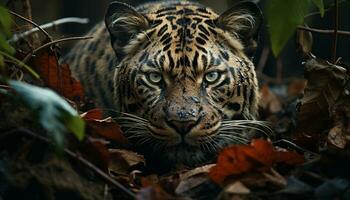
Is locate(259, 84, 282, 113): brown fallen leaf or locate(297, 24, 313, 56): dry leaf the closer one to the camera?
locate(297, 24, 313, 56): dry leaf

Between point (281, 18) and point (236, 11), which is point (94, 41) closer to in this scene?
point (236, 11)

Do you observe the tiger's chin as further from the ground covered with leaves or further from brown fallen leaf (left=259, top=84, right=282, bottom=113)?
brown fallen leaf (left=259, top=84, right=282, bottom=113)

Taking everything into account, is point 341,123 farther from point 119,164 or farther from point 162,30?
point 162,30

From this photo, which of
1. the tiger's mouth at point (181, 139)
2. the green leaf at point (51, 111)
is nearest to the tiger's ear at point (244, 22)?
the tiger's mouth at point (181, 139)

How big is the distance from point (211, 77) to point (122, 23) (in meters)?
0.93

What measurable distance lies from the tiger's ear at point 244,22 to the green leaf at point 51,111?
8.70 feet

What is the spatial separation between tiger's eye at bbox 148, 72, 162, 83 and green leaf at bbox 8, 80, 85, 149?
2036mm

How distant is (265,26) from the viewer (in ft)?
36.0

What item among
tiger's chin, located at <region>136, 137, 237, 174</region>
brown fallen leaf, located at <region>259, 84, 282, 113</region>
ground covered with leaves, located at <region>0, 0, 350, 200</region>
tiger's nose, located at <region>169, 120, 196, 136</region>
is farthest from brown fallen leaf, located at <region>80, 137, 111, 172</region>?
brown fallen leaf, located at <region>259, 84, 282, 113</region>

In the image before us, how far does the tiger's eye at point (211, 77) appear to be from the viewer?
512 centimetres

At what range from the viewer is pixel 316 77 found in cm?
469

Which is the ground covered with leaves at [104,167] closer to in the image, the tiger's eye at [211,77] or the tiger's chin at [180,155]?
the tiger's chin at [180,155]

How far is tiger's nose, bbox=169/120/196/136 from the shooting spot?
4.55 metres

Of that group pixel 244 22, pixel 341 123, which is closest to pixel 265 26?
pixel 244 22
